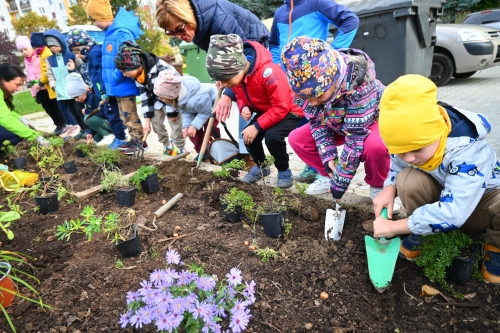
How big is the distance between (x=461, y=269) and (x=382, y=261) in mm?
353

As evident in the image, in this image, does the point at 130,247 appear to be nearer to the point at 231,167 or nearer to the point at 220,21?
the point at 231,167

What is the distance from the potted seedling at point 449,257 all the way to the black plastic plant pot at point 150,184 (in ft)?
7.32

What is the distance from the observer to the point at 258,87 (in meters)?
2.83

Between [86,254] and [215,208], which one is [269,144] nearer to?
[215,208]

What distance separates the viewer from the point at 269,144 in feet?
9.54

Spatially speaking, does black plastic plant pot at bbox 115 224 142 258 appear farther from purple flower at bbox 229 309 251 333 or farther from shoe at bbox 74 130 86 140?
shoe at bbox 74 130 86 140

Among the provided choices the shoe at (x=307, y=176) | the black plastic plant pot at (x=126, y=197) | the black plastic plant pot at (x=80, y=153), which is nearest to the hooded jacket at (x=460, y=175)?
the shoe at (x=307, y=176)

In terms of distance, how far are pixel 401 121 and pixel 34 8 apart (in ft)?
176

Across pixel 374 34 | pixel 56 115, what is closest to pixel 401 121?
pixel 374 34

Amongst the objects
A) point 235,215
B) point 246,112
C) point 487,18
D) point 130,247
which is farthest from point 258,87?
point 487,18

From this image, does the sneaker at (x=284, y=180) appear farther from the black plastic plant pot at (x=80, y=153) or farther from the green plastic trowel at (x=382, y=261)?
the black plastic plant pot at (x=80, y=153)

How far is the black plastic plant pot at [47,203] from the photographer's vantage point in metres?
2.94

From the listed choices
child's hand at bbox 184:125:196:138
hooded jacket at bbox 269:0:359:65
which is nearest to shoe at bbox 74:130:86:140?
child's hand at bbox 184:125:196:138

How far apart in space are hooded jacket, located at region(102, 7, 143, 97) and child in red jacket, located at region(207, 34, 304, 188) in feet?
6.19
